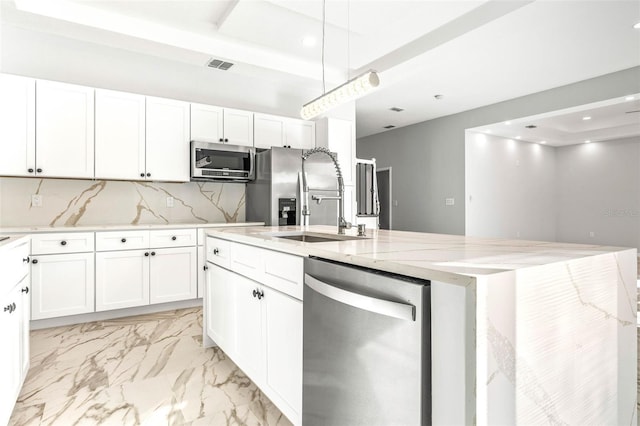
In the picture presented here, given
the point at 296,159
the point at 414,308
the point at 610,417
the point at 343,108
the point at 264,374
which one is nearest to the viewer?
the point at 414,308

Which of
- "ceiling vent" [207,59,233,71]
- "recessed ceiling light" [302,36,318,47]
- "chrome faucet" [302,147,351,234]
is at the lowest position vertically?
"chrome faucet" [302,147,351,234]

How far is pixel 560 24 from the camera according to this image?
350 cm

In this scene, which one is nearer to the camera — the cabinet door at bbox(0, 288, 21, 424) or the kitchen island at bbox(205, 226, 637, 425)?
the kitchen island at bbox(205, 226, 637, 425)

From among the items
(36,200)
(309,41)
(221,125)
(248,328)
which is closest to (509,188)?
(309,41)

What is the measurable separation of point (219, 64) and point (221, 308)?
293 cm

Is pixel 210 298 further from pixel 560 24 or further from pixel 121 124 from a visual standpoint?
pixel 560 24

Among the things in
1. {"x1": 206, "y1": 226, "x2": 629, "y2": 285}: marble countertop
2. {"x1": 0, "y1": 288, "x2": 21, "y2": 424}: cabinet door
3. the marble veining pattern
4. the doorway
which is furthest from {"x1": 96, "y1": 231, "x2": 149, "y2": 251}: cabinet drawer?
the doorway

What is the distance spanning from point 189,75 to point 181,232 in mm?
1907

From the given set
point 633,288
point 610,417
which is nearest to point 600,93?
point 633,288

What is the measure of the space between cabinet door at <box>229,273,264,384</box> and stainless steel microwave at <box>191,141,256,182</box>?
2.19 meters

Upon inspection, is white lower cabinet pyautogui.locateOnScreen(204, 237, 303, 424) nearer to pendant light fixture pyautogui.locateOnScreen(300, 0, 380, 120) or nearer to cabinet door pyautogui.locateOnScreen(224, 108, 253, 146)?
pendant light fixture pyautogui.locateOnScreen(300, 0, 380, 120)

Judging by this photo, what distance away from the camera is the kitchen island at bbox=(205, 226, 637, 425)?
782 mm

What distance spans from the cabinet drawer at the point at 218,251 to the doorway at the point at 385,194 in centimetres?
598

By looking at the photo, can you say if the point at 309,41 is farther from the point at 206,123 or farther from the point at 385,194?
the point at 385,194
